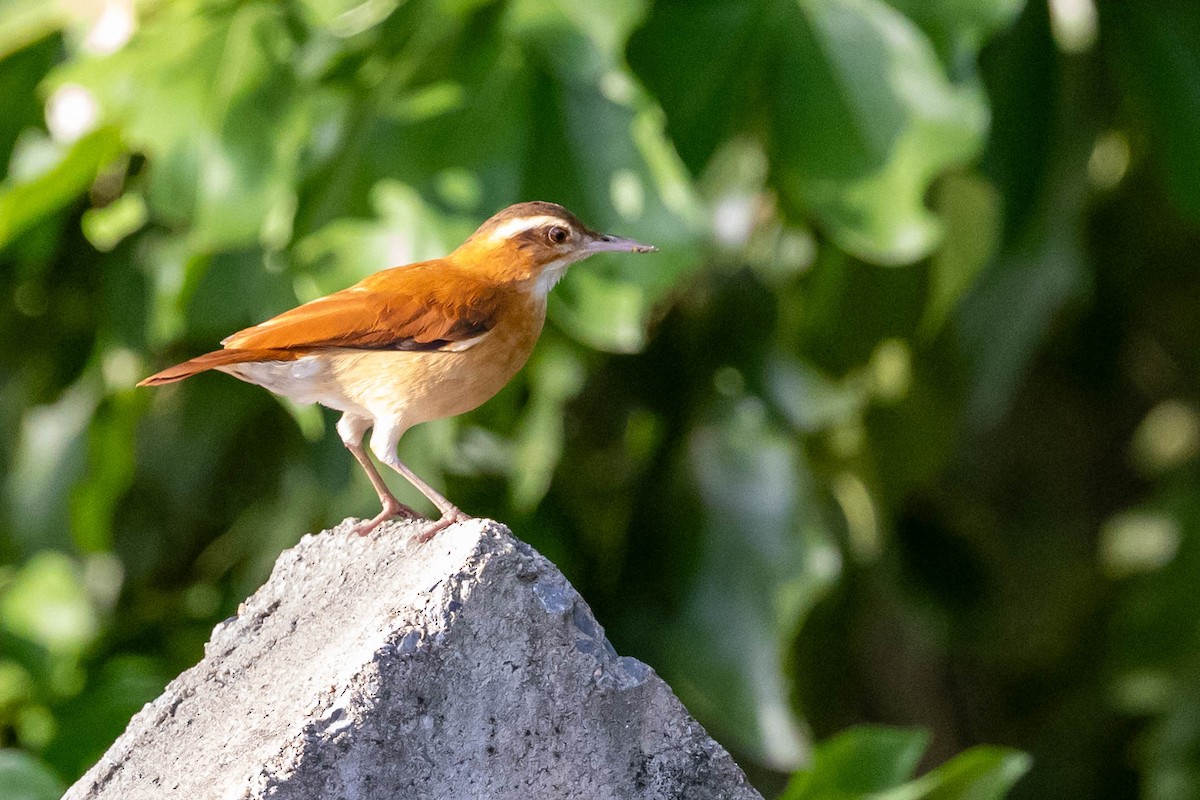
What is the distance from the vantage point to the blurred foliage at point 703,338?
2602mm

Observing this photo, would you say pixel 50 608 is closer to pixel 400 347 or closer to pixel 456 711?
pixel 400 347

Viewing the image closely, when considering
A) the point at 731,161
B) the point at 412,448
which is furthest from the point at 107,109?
the point at 731,161

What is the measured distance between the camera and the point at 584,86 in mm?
2621

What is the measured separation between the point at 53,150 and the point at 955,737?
3.16m

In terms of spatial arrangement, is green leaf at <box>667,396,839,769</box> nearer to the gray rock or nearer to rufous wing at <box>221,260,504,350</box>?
rufous wing at <box>221,260,504,350</box>

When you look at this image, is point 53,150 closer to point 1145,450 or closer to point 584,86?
point 584,86

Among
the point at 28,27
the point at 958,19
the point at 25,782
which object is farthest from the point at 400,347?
the point at 28,27

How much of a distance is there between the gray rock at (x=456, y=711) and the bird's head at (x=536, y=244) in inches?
20.3

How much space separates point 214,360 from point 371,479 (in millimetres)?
271

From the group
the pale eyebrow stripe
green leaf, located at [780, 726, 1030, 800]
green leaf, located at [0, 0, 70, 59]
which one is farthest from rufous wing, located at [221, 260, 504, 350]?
green leaf, located at [0, 0, 70, 59]

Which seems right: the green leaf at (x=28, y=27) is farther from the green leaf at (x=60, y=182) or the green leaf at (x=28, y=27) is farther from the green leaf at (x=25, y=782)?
the green leaf at (x=25, y=782)

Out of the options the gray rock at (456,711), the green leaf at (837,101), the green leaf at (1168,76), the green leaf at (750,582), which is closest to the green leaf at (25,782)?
the gray rock at (456,711)

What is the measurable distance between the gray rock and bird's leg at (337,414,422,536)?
22cm

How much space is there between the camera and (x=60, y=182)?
2961 millimetres
